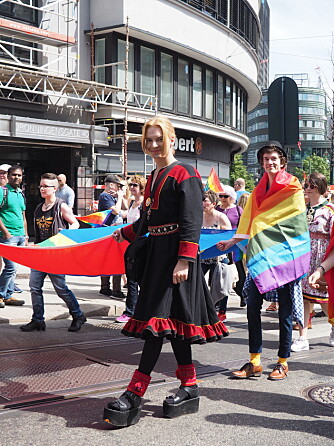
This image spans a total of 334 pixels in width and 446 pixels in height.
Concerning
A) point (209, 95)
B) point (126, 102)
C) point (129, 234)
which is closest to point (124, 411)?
point (129, 234)

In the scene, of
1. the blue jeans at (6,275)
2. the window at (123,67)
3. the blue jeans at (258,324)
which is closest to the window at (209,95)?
the window at (123,67)

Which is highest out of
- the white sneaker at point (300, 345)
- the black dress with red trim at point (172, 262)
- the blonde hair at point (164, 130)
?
the blonde hair at point (164, 130)

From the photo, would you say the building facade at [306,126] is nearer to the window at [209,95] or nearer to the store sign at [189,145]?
the window at [209,95]

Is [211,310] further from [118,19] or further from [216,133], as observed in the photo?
[216,133]

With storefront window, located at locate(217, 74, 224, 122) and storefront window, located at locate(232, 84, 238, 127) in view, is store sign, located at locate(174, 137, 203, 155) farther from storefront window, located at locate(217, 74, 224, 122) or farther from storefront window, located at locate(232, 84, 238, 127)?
storefront window, located at locate(232, 84, 238, 127)

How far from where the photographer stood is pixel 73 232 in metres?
7.66

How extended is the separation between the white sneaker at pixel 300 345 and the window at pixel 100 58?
1679cm

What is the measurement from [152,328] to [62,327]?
155 inches

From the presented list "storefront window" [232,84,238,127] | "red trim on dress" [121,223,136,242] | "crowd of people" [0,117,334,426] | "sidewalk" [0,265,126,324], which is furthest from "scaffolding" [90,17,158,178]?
"red trim on dress" [121,223,136,242]

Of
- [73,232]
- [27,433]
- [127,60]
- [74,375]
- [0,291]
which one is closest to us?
[27,433]

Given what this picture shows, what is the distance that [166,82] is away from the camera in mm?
24500

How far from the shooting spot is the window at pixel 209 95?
27.0m

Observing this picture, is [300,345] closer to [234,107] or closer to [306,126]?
[234,107]

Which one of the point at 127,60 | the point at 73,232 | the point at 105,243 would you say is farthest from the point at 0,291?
the point at 127,60
